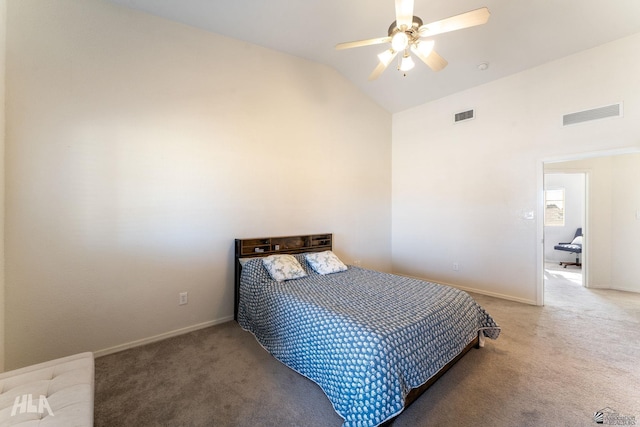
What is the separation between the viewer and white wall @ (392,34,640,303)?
9.89 ft

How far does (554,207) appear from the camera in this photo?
265 inches

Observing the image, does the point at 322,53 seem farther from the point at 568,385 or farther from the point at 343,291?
the point at 568,385

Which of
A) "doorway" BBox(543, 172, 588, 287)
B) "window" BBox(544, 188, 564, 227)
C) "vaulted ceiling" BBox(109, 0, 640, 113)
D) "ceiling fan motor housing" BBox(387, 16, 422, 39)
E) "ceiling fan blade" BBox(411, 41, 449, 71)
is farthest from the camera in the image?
"window" BBox(544, 188, 564, 227)

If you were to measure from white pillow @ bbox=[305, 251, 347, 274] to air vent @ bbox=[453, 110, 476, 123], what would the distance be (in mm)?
3082

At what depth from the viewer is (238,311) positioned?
297 cm

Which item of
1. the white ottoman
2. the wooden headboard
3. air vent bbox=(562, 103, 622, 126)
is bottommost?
the white ottoman

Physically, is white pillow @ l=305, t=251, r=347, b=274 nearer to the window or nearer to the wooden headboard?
the wooden headboard

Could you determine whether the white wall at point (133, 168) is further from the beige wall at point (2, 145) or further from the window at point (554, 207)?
the window at point (554, 207)

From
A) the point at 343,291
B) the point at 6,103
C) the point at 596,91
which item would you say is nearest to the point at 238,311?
the point at 343,291

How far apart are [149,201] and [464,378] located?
317 centimetres

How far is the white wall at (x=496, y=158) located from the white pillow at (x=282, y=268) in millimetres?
2716

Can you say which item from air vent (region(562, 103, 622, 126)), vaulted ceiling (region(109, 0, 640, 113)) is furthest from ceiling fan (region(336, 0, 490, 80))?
air vent (region(562, 103, 622, 126))

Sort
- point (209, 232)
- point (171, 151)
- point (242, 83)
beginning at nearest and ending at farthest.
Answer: point (171, 151), point (209, 232), point (242, 83)

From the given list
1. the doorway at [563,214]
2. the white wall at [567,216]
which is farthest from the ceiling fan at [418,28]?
the white wall at [567,216]
